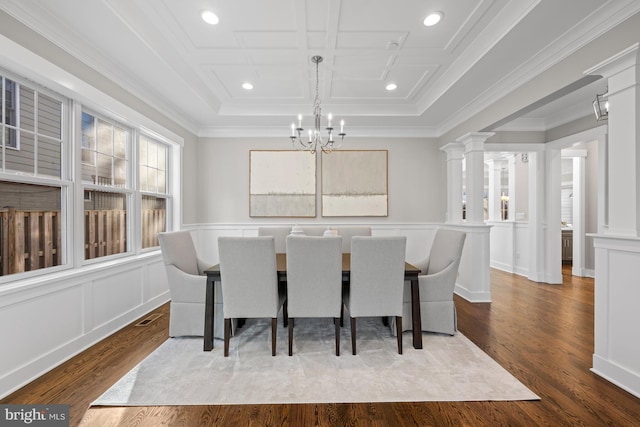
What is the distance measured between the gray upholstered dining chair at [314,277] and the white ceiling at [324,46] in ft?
5.93

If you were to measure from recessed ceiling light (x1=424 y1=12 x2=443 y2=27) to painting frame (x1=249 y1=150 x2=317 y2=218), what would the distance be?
285 centimetres

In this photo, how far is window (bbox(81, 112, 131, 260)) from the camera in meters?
2.85

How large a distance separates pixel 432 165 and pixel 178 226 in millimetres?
4157

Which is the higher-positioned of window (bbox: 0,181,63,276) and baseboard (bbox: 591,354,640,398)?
window (bbox: 0,181,63,276)

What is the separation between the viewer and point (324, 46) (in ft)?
9.25

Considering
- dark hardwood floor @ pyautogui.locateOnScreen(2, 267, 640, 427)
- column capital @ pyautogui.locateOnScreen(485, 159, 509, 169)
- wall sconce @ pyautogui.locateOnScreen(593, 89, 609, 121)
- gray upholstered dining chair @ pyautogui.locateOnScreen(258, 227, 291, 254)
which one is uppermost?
column capital @ pyautogui.locateOnScreen(485, 159, 509, 169)

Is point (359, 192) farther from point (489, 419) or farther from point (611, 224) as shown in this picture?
point (489, 419)

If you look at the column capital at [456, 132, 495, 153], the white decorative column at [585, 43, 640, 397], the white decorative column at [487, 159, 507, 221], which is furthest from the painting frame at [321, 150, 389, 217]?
the white decorative column at [487, 159, 507, 221]

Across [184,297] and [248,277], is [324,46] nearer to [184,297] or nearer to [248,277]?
[248,277]

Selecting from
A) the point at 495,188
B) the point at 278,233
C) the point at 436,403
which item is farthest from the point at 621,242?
the point at 495,188

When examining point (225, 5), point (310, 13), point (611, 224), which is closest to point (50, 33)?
point (225, 5)

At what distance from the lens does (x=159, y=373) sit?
2.21 m

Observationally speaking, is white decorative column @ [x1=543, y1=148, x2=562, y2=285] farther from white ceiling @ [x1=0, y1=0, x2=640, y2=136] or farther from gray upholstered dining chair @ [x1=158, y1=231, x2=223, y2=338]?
gray upholstered dining chair @ [x1=158, y1=231, x2=223, y2=338]

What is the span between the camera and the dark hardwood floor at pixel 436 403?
5.69ft
